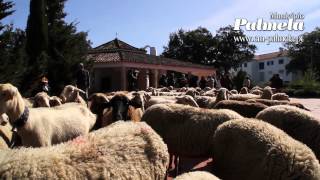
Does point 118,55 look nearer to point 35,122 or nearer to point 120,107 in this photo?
point 120,107

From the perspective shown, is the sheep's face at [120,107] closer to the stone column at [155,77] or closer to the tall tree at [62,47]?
the tall tree at [62,47]

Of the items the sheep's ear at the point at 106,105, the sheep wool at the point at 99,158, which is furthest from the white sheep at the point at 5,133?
the sheep wool at the point at 99,158

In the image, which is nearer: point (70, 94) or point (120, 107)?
point (120, 107)

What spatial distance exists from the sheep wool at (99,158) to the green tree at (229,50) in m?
68.8

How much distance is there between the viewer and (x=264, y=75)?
356ft

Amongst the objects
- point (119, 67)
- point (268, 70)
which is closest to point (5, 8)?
point (119, 67)

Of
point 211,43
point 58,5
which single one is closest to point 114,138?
point 58,5

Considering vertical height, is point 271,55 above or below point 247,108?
above

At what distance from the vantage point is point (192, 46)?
73938 mm

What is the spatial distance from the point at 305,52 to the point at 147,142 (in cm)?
8312

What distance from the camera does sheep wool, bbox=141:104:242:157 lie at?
6613 mm

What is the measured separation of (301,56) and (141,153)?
83381 millimetres

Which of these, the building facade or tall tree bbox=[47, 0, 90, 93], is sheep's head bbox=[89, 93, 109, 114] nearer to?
tall tree bbox=[47, 0, 90, 93]

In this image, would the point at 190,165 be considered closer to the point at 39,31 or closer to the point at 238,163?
the point at 238,163
